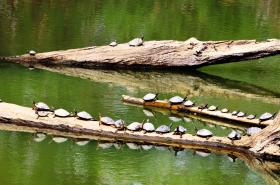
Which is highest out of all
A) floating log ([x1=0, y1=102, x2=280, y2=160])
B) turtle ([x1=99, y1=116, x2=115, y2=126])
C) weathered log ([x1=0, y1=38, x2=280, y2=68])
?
weathered log ([x1=0, y1=38, x2=280, y2=68])

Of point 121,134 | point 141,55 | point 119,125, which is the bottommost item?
point 121,134

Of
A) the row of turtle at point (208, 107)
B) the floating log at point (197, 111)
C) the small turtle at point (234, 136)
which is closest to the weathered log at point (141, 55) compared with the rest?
the floating log at point (197, 111)

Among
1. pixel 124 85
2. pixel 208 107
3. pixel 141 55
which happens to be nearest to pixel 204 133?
pixel 208 107

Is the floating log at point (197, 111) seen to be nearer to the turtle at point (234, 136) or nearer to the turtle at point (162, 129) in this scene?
the turtle at point (234, 136)

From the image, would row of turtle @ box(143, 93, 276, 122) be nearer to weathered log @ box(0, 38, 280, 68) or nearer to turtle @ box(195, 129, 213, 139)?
turtle @ box(195, 129, 213, 139)

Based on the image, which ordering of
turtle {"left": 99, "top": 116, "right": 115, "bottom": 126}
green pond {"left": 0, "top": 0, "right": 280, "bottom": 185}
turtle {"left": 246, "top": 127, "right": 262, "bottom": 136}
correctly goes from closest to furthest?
1. green pond {"left": 0, "top": 0, "right": 280, "bottom": 185}
2. turtle {"left": 99, "top": 116, "right": 115, "bottom": 126}
3. turtle {"left": 246, "top": 127, "right": 262, "bottom": 136}

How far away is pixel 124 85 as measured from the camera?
13555 mm

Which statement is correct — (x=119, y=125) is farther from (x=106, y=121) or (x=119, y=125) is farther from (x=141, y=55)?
(x=141, y=55)

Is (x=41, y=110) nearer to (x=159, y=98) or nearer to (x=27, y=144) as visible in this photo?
(x=27, y=144)

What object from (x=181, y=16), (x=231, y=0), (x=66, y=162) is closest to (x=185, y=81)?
(x=66, y=162)

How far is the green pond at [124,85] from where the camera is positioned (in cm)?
891

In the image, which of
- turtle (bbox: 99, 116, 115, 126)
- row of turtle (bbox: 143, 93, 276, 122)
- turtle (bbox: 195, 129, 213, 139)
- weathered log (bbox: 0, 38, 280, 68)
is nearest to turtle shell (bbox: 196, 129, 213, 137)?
turtle (bbox: 195, 129, 213, 139)

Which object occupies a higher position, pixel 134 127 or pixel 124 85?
pixel 124 85

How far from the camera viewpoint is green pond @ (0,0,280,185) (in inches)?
351
